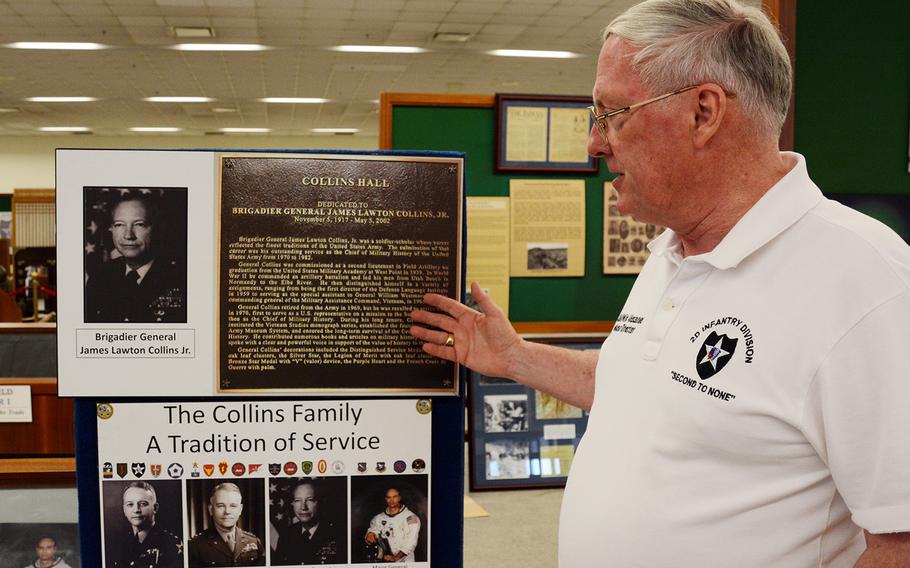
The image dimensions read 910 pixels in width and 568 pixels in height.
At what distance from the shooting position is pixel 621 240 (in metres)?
2.22

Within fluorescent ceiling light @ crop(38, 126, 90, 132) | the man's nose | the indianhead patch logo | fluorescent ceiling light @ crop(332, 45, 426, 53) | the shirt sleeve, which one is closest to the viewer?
the shirt sleeve

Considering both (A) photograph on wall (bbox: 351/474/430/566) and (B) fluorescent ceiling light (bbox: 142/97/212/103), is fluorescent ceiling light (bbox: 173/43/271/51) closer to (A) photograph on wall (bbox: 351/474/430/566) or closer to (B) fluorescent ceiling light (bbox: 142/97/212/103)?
(B) fluorescent ceiling light (bbox: 142/97/212/103)

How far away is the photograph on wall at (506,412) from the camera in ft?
6.89

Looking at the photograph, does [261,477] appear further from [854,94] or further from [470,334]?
[854,94]

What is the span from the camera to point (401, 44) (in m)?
9.09

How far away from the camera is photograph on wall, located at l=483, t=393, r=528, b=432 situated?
210 cm

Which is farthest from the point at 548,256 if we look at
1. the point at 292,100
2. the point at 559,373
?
the point at 292,100

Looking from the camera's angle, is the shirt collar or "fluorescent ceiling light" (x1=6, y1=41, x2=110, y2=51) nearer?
the shirt collar

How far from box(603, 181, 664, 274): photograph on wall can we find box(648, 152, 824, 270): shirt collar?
1.17m

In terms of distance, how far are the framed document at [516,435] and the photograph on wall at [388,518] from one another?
2.78 feet

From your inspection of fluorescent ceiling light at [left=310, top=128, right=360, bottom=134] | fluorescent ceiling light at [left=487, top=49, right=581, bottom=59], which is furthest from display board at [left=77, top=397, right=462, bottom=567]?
fluorescent ceiling light at [left=310, top=128, right=360, bottom=134]

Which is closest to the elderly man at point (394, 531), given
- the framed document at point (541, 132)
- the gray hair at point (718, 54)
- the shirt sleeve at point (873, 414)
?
the shirt sleeve at point (873, 414)

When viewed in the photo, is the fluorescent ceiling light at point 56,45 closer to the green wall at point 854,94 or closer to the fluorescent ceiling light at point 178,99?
the fluorescent ceiling light at point 178,99

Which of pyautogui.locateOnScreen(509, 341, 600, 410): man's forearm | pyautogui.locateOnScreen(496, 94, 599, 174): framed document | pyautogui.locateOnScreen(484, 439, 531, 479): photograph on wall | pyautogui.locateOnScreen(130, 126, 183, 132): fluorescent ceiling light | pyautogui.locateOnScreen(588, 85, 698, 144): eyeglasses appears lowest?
pyautogui.locateOnScreen(484, 439, 531, 479): photograph on wall
